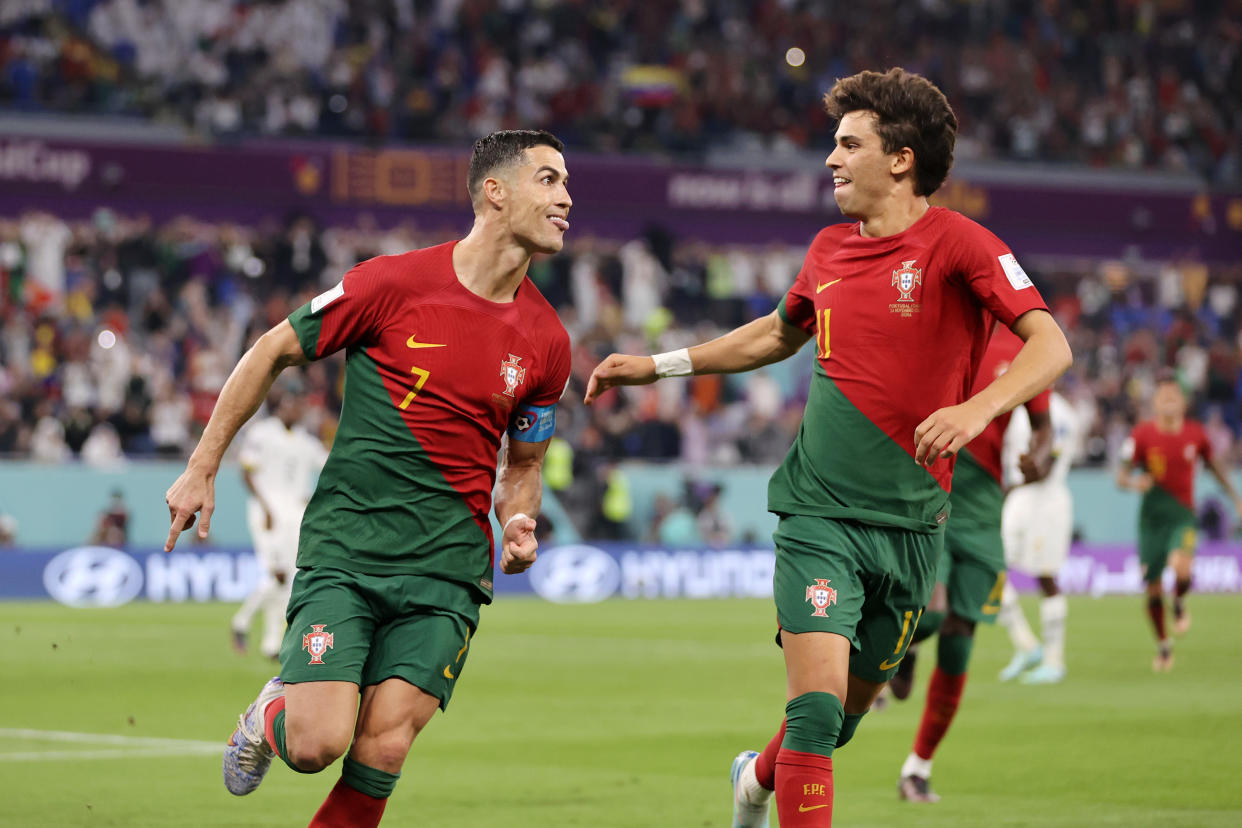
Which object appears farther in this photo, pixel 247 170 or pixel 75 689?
pixel 247 170

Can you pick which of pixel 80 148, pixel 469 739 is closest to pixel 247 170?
pixel 80 148

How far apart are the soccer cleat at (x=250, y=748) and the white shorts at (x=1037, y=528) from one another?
10534 millimetres

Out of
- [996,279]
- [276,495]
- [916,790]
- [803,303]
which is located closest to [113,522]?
[276,495]

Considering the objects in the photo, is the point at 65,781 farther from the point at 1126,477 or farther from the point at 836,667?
the point at 1126,477

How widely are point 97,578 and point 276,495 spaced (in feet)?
23.6

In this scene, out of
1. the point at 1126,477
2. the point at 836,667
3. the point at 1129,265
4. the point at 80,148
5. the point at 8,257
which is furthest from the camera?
the point at 1129,265

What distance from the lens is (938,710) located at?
29.3 ft

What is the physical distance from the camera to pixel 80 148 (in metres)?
29.3

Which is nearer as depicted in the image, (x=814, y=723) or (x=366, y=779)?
(x=366, y=779)

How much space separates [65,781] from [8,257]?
1868cm

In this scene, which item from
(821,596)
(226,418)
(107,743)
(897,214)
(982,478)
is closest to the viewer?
(226,418)

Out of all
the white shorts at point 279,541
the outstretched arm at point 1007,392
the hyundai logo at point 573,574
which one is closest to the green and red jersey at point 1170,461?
the white shorts at point 279,541

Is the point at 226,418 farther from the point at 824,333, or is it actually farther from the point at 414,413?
the point at 824,333

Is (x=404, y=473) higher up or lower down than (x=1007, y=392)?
lower down
